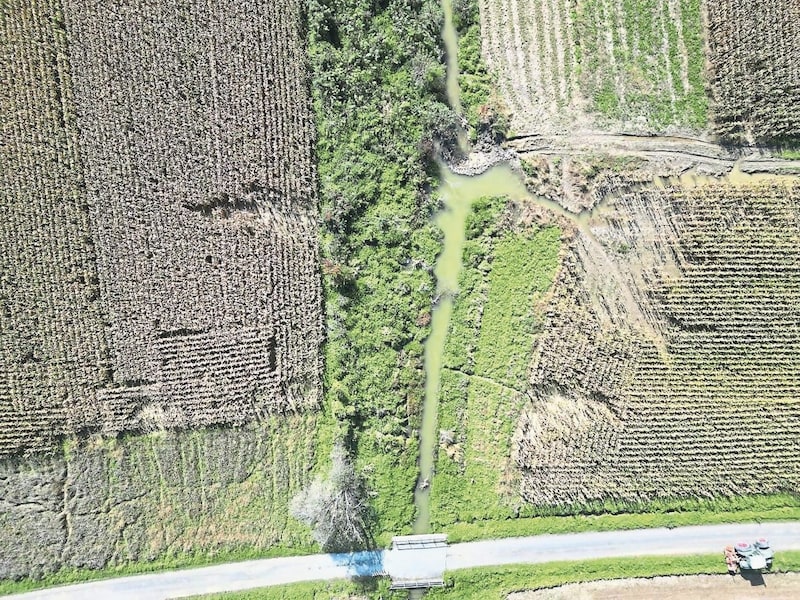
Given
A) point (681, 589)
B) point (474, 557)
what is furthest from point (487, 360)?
point (681, 589)

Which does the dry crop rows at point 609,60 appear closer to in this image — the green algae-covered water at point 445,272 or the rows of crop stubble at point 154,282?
the green algae-covered water at point 445,272

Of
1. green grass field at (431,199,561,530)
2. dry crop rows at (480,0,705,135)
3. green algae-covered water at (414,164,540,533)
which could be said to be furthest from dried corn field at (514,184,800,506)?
green algae-covered water at (414,164,540,533)

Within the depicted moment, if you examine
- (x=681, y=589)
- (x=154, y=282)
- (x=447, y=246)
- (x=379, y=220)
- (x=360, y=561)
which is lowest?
(x=681, y=589)

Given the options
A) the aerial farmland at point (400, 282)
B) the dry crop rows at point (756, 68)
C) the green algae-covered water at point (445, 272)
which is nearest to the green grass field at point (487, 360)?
the aerial farmland at point (400, 282)

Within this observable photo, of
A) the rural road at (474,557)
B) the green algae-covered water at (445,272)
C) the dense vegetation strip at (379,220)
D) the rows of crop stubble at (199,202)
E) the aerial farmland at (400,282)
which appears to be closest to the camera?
the rows of crop stubble at (199,202)

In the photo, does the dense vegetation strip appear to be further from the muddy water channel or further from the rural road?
the rural road

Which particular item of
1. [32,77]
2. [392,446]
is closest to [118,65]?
[32,77]

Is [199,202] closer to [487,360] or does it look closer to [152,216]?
[152,216]
